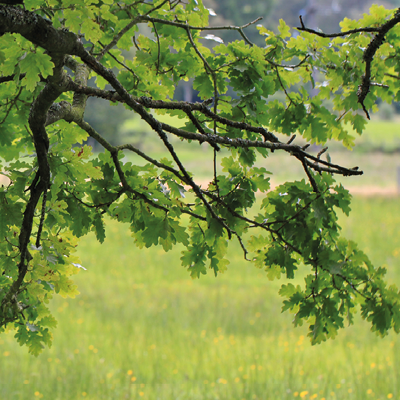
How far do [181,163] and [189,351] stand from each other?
5247mm

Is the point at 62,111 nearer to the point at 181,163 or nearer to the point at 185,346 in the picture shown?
the point at 181,163

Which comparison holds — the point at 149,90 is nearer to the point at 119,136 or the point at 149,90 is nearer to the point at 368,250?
the point at 368,250

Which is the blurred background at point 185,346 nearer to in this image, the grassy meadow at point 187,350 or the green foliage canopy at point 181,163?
the grassy meadow at point 187,350

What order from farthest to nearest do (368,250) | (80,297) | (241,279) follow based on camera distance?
(368,250), (241,279), (80,297)

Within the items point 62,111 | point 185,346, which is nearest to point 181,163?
point 62,111

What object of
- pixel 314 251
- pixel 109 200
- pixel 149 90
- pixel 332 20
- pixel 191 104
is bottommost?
pixel 314 251

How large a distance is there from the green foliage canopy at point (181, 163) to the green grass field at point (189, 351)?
385cm

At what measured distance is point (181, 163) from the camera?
228cm

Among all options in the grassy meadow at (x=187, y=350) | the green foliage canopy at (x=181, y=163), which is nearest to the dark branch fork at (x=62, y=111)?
the green foliage canopy at (x=181, y=163)

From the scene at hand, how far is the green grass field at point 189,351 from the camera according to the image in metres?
5.92

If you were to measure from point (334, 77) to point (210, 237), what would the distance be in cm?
121

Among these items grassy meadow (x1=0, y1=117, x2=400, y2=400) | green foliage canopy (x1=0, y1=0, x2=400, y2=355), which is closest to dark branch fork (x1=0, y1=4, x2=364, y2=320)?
green foliage canopy (x1=0, y1=0, x2=400, y2=355)

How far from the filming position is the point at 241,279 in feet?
36.1

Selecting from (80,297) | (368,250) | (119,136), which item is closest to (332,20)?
(119,136)
